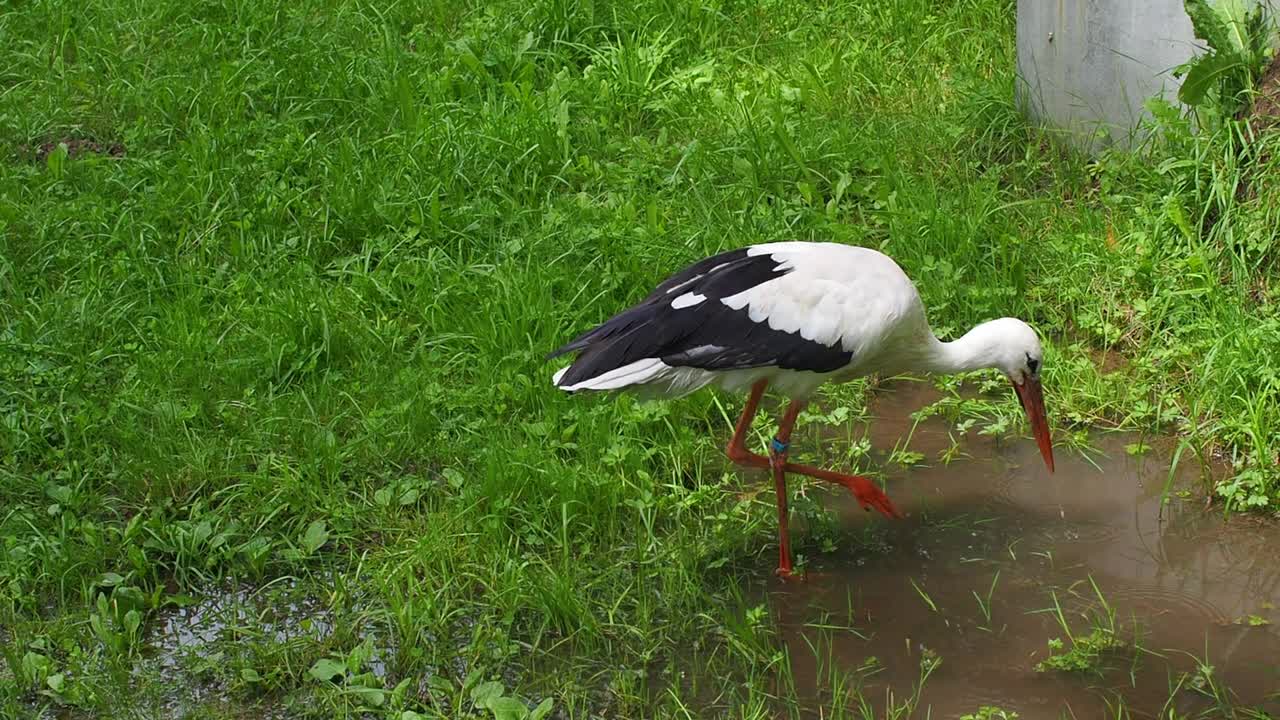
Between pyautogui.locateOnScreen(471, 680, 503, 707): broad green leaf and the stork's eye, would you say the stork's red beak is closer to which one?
the stork's eye

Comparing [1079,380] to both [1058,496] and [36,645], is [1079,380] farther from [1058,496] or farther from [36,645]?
[36,645]

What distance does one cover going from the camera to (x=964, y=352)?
15.3ft

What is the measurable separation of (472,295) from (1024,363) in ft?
7.10

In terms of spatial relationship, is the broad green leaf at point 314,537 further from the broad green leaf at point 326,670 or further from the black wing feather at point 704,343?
the black wing feather at point 704,343

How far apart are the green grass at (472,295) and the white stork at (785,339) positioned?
0.42m

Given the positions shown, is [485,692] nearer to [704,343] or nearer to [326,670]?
[326,670]

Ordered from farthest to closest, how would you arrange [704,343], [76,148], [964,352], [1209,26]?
1. [76,148]
2. [1209,26]
3. [964,352]
4. [704,343]

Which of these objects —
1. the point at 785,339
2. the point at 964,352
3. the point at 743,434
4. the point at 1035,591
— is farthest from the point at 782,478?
the point at 1035,591

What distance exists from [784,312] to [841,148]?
2.07 m

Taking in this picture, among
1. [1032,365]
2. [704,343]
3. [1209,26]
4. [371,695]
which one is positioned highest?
[1209,26]

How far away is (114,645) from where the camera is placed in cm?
412

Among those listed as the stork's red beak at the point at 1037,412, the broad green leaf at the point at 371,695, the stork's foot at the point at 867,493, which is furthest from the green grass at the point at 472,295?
the stork's red beak at the point at 1037,412

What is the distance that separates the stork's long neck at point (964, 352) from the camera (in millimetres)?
4617

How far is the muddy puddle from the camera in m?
3.85
